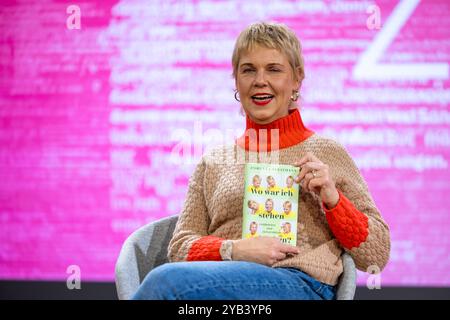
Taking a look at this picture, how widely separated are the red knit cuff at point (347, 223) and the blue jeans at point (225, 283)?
16 centimetres

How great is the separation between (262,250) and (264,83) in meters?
0.54

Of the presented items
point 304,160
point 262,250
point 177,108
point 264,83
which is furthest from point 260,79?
point 177,108

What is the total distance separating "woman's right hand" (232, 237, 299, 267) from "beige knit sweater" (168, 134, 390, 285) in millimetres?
31

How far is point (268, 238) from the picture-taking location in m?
1.81

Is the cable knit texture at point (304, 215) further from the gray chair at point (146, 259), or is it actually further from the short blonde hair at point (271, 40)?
the short blonde hair at point (271, 40)

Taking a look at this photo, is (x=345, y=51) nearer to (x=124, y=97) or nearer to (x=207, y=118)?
(x=207, y=118)

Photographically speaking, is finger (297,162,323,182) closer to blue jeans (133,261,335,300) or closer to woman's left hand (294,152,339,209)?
woman's left hand (294,152,339,209)

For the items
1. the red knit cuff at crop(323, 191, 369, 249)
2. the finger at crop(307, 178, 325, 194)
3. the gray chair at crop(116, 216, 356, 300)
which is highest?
the finger at crop(307, 178, 325, 194)

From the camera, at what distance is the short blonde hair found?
1.97 m

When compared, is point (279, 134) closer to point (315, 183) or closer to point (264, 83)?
point (264, 83)

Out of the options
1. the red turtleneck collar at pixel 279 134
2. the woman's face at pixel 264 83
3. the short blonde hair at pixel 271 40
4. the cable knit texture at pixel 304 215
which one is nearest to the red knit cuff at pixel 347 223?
the cable knit texture at pixel 304 215

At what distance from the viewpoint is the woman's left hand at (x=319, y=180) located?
5.82 feet

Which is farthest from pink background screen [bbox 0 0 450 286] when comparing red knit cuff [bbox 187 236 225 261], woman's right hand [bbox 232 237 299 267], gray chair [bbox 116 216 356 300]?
woman's right hand [bbox 232 237 299 267]
